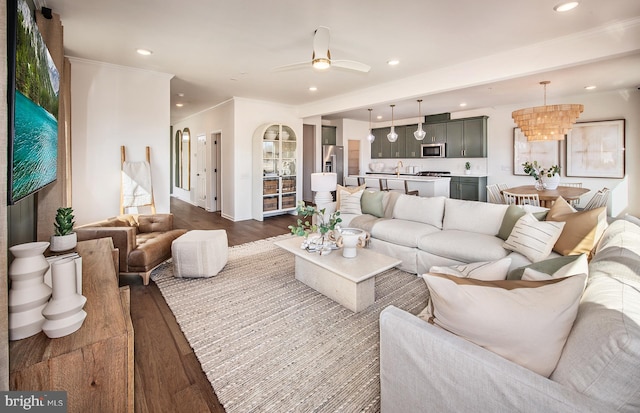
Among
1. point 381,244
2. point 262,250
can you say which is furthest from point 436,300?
point 262,250

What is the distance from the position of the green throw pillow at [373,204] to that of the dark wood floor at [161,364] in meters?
2.96

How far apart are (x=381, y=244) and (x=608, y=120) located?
5.68 m

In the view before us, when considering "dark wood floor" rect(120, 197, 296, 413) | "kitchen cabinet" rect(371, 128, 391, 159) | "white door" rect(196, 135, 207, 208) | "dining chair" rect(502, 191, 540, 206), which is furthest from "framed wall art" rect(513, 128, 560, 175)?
"white door" rect(196, 135, 207, 208)

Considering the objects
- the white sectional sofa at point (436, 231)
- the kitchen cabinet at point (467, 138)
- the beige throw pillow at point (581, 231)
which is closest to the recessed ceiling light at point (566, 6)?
the beige throw pillow at point (581, 231)

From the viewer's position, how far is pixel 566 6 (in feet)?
8.96

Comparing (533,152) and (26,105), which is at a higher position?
(533,152)

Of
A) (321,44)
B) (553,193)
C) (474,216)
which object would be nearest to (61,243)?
(321,44)

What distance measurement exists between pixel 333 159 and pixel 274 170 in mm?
2537

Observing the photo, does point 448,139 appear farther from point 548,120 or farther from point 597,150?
point 548,120

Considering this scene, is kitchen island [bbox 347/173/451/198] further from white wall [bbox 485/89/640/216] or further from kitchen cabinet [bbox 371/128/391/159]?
kitchen cabinet [bbox 371/128/391/159]

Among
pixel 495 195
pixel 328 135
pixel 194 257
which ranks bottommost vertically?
pixel 194 257

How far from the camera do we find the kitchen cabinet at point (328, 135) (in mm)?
9131

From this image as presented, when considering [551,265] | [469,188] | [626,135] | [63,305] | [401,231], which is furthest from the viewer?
[469,188]

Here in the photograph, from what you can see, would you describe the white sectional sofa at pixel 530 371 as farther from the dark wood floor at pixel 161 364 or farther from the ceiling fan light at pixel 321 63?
the ceiling fan light at pixel 321 63
